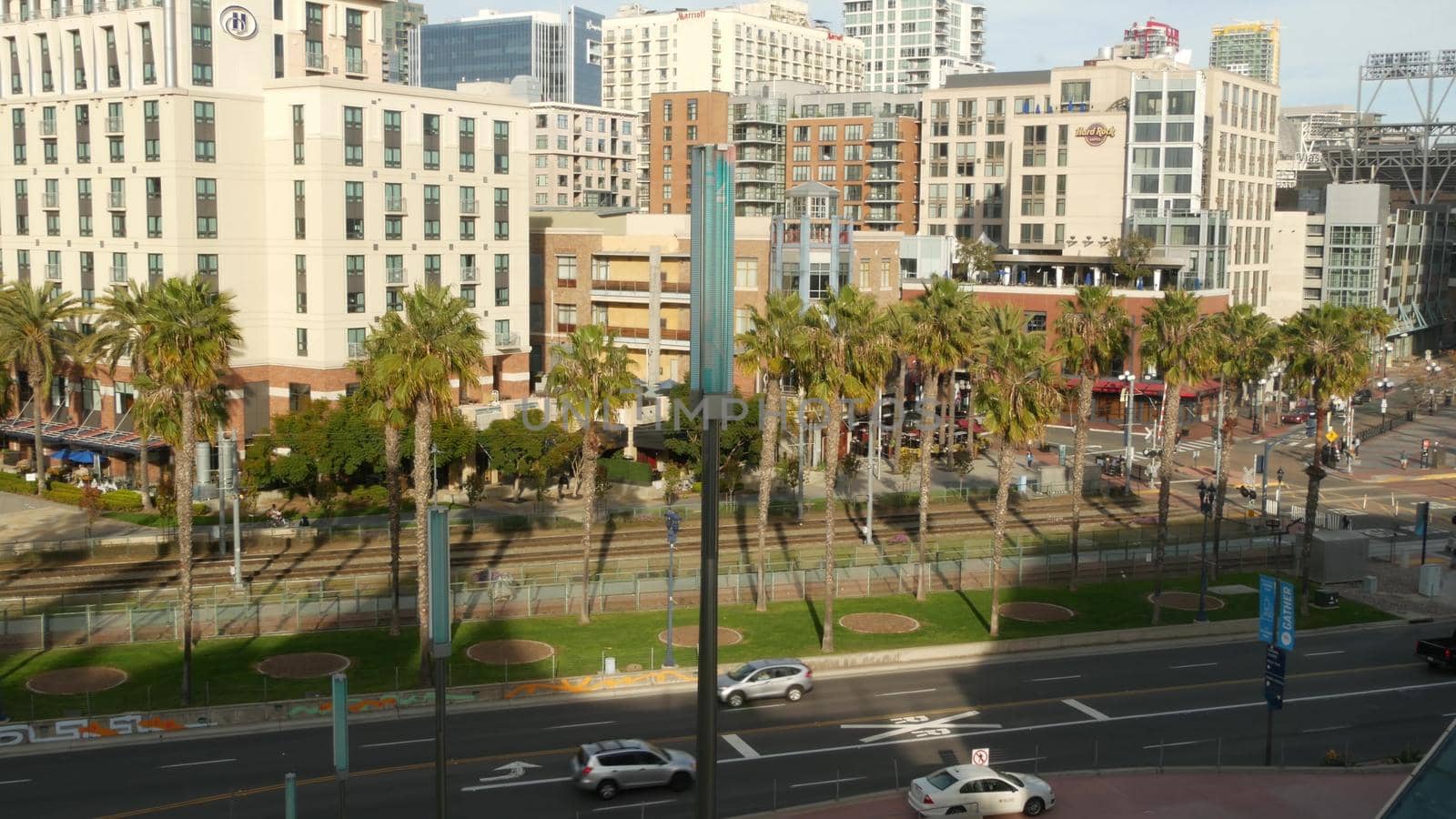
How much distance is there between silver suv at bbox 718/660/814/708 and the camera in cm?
4778

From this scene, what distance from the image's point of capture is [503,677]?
49.3 m

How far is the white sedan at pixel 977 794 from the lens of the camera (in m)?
36.7

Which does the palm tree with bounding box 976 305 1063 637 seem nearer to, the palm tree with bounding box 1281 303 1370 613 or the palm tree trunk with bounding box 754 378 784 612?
the palm tree trunk with bounding box 754 378 784 612

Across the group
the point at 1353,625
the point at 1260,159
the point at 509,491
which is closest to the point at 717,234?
the point at 1353,625

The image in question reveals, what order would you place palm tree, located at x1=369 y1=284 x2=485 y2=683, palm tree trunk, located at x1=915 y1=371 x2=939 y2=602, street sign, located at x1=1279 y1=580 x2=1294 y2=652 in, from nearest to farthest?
street sign, located at x1=1279 y1=580 x2=1294 y2=652, palm tree, located at x1=369 y1=284 x2=485 y2=683, palm tree trunk, located at x1=915 y1=371 x2=939 y2=602

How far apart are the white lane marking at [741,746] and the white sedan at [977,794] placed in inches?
259

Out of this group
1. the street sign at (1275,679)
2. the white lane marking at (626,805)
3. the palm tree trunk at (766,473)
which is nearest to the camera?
the white lane marking at (626,805)

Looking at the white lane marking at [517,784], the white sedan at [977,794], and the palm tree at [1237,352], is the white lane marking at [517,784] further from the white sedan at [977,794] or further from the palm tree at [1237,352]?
the palm tree at [1237,352]

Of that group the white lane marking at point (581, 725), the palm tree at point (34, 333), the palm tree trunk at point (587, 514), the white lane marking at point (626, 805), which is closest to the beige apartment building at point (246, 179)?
the palm tree at point (34, 333)

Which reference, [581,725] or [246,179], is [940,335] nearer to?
[581,725]

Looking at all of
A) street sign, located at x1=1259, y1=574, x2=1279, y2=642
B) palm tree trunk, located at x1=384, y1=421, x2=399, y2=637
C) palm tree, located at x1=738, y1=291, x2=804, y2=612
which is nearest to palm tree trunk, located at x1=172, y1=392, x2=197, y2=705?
palm tree trunk, located at x1=384, y1=421, x2=399, y2=637

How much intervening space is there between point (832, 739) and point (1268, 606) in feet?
48.1

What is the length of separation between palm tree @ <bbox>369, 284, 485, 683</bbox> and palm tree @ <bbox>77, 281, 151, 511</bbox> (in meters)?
8.08

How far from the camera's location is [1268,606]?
44.1 m
